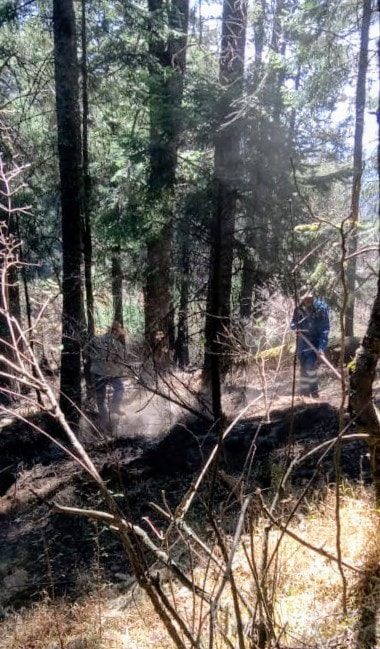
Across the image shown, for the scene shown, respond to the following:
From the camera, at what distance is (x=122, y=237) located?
392 inches

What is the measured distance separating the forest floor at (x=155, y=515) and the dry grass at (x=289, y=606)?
0.04 feet

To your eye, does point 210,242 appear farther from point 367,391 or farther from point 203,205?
point 367,391

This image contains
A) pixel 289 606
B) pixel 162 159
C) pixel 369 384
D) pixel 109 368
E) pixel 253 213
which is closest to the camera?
pixel 369 384

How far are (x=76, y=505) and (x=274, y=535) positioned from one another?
3350 millimetres

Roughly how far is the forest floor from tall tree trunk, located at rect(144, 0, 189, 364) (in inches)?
64.4

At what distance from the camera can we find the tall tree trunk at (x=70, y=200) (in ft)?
28.4

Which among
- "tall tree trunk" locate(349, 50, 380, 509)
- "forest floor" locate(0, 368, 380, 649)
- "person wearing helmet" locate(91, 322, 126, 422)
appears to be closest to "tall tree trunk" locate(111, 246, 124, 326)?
"person wearing helmet" locate(91, 322, 126, 422)

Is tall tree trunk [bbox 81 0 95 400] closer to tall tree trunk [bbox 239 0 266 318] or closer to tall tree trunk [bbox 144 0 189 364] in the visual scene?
tall tree trunk [bbox 144 0 189 364]

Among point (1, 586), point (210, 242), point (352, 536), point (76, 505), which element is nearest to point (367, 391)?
point (352, 536)

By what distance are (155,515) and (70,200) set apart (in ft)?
19.0

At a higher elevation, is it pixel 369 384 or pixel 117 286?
pixel 117 286

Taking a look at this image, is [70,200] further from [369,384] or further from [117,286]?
[369,384]

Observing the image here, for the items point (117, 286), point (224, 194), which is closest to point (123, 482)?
point (224, 194)

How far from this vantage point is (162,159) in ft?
30.9
